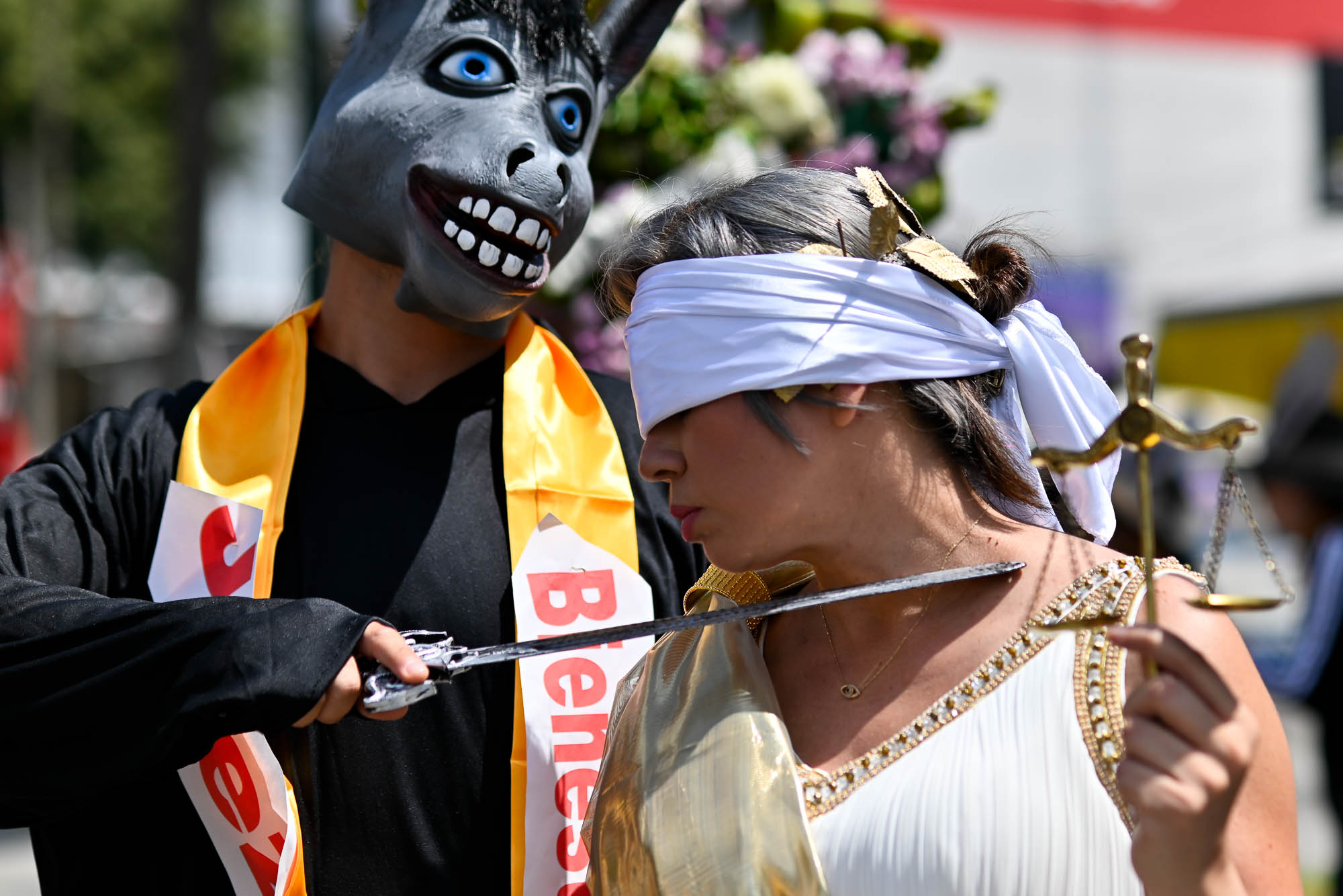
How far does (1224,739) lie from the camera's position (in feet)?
4.45

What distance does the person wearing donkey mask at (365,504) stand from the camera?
2029mm

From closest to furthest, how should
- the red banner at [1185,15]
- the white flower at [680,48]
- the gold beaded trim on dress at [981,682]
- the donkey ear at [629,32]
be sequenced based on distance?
the gold beaded trim on dress at [981,682] < the donkey ear at [629,32] < the white flower at [680,48] < the red banner at [1185,15]

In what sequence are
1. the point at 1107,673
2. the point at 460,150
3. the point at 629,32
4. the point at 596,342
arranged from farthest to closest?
the point at 596,342
the point at 629,32
the point at 460,150
the point at 1107,673

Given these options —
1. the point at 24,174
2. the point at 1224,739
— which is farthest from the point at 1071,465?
the point at 24,174

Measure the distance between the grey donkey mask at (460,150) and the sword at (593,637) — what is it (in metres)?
0.68

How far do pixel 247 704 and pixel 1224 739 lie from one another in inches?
47.3

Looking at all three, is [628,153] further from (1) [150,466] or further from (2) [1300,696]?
(2) [1300,696]

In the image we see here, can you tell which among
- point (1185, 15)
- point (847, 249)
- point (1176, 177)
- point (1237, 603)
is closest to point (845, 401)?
point (847, 249)

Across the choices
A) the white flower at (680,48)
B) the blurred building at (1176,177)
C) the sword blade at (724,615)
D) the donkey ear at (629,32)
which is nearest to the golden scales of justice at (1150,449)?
the sword blade at (724,615)

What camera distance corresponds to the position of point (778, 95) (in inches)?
146

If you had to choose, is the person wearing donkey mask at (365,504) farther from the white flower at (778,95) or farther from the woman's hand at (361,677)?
the white flower at (778,95)

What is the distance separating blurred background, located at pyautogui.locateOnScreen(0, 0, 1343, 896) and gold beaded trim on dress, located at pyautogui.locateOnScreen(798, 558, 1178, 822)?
0.55 metres

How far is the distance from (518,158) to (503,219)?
0.36ft

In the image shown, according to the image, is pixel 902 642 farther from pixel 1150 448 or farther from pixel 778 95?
pixel 778 95
